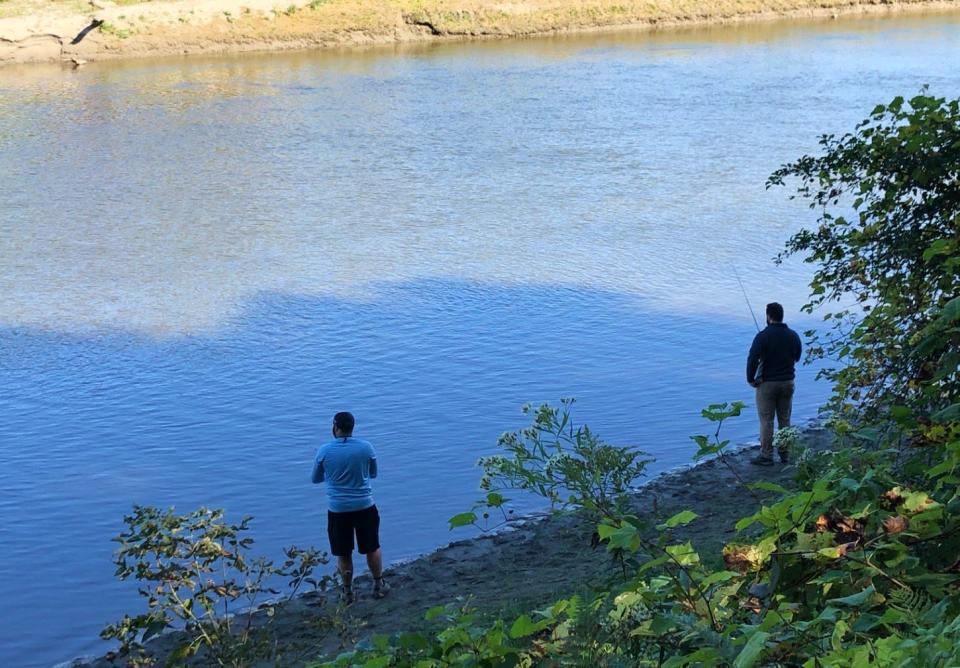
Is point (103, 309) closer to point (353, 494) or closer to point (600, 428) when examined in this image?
point (600, 428)

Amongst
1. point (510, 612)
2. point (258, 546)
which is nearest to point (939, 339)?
point (510, 612)

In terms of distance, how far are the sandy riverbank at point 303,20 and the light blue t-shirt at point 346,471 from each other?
34.2 meters

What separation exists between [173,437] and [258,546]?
2584mm

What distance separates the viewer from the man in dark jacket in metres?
10.6

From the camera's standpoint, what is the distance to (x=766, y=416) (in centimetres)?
1090

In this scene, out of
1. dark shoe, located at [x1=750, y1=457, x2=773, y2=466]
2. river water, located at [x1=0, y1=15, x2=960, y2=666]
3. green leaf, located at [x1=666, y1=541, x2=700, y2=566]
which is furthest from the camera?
river water, located at [x1=0, y1=15, x2=960, y2=666]

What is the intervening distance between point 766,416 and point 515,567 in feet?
9.80

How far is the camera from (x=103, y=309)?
16.4 m

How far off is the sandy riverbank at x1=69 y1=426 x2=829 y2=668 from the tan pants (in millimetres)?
252

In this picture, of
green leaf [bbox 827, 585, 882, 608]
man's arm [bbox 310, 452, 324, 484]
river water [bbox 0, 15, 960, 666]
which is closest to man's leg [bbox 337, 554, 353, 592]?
man's arm [bbox 310, 452, 324, 484]

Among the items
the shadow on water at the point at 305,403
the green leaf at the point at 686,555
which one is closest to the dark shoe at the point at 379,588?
the shadow on water at the point at 305,403

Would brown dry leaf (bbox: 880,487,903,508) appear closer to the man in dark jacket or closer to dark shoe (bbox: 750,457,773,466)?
the man in dark jacket

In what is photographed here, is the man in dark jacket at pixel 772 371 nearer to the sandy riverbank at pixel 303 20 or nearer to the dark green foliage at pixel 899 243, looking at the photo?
the dark green foliage at pixel 899 243

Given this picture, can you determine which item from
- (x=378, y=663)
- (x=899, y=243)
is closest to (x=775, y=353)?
(x=899, y=243)
